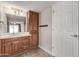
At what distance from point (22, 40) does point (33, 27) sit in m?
1.20

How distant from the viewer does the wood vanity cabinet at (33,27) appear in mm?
4441

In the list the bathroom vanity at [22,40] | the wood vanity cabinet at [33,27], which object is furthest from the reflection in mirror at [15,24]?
the wood vanity cabinet at [33,27]

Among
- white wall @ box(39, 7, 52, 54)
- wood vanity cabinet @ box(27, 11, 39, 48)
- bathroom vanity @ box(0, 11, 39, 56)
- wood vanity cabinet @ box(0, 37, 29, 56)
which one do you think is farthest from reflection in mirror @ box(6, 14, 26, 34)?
white wall @ box(39, 7, 52, 54)

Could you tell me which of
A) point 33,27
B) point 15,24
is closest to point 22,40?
point 15,24

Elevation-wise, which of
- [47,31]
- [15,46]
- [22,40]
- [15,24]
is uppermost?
[15,24]

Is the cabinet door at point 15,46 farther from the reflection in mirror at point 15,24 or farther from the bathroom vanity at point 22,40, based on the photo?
the reflection in mirror at point 15,24

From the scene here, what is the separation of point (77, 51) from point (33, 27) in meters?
3.05

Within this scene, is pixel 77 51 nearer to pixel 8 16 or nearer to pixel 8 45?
pixel 8 45

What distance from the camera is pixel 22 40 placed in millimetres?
3691

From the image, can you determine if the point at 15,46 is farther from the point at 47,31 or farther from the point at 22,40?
the point at 47,31

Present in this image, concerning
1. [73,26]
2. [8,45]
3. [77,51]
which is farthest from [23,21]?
[77,51]

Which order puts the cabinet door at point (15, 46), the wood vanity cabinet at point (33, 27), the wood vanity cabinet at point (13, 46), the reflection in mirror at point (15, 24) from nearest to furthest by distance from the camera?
the wood vanity cabinet at point (13, 46)
the cabinet door at point (15, 46)
the reflection in mirror at point (15, 24)
the wood vanity cabinet at point (33, 27)

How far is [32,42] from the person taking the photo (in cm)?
457

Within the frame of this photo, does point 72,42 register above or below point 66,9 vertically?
below
